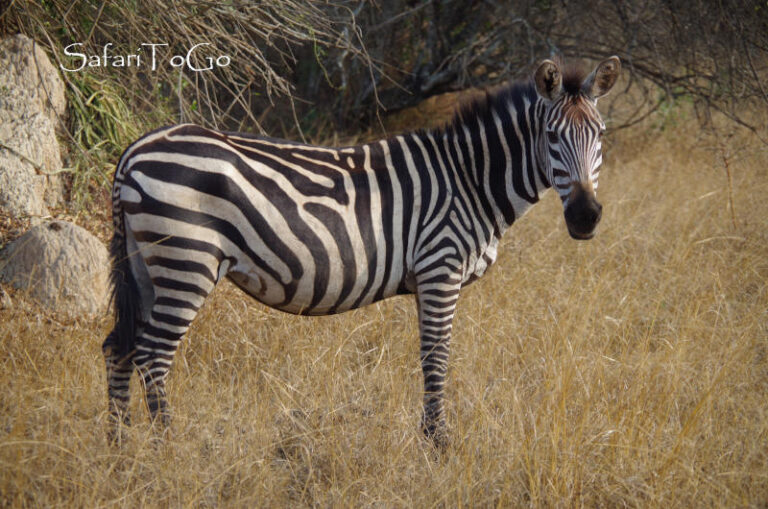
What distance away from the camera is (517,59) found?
9109mm

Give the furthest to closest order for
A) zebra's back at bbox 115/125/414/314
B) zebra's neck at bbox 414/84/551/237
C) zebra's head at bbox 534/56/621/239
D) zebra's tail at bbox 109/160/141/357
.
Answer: zebra's neck at bbox 414/84/551/237, zebra's head at bbox 534/56/621/239, zebra's tail at bbox 109/160/141/357, zebra's back at bbox 115/125/414/314

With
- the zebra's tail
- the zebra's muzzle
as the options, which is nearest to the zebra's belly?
the zebra's tail

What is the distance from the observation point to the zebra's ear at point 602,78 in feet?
12.6

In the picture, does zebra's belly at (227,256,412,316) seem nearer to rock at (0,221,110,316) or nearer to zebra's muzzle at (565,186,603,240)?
zebra's muzzle at (565,186,603,240)

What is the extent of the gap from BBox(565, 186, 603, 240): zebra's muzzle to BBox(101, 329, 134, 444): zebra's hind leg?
2427 mm

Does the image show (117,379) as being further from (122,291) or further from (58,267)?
(58,267)

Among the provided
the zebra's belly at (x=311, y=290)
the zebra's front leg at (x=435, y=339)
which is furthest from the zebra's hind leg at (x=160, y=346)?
the zebra's front leg at (x=435, y=339)

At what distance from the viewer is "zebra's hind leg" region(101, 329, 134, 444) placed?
11.6 feet

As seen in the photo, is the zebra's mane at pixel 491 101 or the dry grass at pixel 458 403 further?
the zebra's mane at pixel 491 101

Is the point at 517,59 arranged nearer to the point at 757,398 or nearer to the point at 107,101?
the point at 107,101

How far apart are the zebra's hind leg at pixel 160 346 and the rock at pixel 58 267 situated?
1778mm

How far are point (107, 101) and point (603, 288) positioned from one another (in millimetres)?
4737

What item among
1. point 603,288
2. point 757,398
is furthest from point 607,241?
point 757,398

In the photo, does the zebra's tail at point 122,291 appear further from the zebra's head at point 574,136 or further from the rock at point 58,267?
the zebra's head at point 574,136
